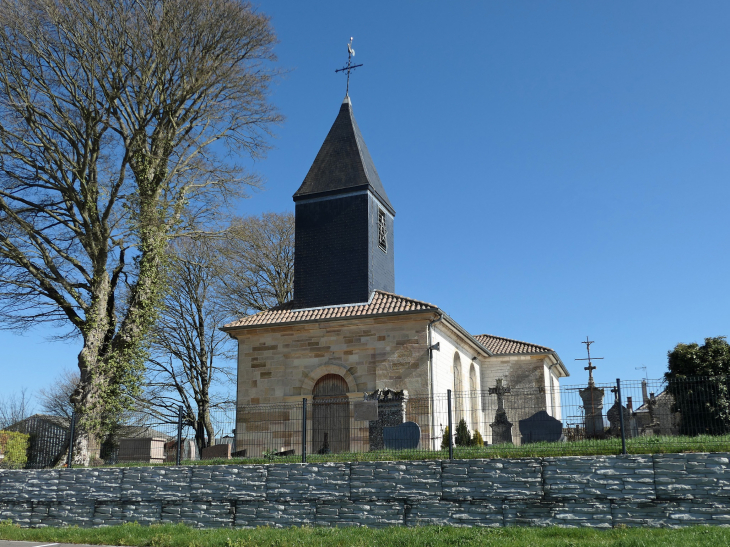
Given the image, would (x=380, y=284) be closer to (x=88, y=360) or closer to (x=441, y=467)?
(x=88, y=360)

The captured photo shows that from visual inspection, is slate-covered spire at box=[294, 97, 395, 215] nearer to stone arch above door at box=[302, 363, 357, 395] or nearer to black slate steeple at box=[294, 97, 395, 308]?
black slate steeple at box=[294, 97, 395, 308]

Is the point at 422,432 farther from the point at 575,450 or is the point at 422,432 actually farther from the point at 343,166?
the point at 343,166

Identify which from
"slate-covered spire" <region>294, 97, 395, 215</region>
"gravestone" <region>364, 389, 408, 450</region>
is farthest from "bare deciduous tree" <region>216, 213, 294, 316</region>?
"gravestone" <region>364, 389, 408, 450</region>

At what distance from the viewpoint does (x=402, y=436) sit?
15.3 meters

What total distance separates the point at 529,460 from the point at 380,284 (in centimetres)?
1246

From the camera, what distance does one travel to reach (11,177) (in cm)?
1969

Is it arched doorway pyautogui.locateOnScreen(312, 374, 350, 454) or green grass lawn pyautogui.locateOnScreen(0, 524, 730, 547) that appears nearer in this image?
green grass lawn pyautogui.locateOnScreen(0, 524, 730, 547)

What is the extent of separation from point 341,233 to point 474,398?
24.8ft

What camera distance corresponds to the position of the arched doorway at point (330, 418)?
64.5 ft

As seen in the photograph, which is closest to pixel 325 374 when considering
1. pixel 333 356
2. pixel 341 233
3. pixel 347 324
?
pixel 333 356

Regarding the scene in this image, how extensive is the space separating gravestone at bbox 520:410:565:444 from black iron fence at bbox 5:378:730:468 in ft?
0.07

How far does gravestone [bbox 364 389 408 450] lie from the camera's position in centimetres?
1587

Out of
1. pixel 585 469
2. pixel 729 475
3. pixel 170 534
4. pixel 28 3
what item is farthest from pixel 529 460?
pixel 28 3

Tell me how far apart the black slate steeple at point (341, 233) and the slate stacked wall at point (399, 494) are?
9.63 meters
